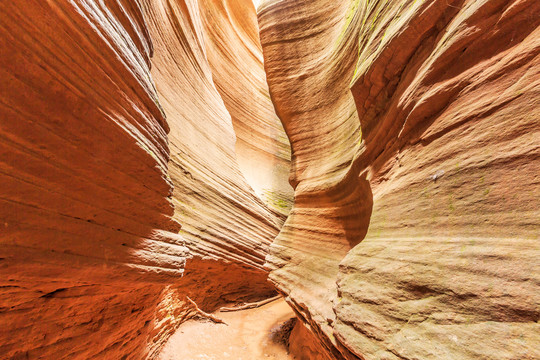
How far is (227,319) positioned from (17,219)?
5.87 meters

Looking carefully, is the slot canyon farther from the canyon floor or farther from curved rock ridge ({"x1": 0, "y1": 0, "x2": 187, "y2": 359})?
the canyon floor

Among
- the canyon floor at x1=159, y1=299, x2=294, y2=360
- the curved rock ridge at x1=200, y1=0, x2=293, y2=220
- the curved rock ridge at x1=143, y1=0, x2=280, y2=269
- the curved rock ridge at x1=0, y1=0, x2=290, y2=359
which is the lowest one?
the canyon floor at x1=159, y1=299, x2=294, y2=360

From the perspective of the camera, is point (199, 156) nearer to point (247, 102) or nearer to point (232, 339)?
point (232, 339)

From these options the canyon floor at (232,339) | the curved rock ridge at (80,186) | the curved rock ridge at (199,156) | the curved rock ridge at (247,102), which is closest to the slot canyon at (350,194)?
the curved rock ridge at (80,186)

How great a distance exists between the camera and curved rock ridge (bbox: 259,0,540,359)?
4.76 ft

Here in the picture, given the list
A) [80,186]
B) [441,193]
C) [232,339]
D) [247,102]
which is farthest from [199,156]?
[247,102]

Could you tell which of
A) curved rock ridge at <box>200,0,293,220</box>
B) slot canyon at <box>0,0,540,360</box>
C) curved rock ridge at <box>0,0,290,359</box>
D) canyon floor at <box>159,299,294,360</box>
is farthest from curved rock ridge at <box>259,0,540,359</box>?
curved rock ridge at <box>200,0,293,220</box>

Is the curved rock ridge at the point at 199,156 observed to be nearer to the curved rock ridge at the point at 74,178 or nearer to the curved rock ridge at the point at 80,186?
the curved rock ridge at the point at 80,186

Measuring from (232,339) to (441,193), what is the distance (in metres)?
5.42

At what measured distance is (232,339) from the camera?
206 inches

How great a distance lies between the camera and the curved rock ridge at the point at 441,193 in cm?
145

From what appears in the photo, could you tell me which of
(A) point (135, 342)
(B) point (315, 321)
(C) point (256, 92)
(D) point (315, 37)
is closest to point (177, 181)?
(A) point (135, 342)

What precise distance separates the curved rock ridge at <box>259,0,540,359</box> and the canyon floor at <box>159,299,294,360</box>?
1.87 m

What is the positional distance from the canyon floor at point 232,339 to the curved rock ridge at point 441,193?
187 cm
